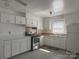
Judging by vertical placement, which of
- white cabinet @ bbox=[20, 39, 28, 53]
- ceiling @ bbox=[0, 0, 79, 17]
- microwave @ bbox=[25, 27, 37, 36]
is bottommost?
white cabinet @ bbox=[20, 39, 28, 53]

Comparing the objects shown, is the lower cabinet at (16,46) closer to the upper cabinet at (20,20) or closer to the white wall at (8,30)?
the white wall at (8,30)

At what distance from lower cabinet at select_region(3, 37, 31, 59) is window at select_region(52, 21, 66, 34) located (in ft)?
8.17

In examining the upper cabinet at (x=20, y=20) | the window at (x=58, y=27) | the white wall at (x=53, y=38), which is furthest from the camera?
the window at (x=58, y=27)

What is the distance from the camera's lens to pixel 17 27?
16.3 feet

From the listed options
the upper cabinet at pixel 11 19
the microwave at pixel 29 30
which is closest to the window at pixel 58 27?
the microwave at pixel 29 30

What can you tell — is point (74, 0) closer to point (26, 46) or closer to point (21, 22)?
point (21, 22)

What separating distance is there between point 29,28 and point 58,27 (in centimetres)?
228

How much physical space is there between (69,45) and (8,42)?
11.0 feet

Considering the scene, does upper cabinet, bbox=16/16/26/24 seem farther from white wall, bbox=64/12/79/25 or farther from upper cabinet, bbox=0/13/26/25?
white wall, bbox=64/12/79/25

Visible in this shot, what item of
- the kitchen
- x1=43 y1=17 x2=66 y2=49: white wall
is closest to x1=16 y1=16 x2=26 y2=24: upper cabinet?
the kitchen

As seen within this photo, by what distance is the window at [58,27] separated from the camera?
6.10 meters

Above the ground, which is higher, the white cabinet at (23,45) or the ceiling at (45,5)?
the ceiling at (45,5)

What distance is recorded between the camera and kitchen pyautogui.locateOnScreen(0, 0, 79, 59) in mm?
3695

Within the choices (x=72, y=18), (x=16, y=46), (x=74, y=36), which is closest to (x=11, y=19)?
(x=16, y=46)
